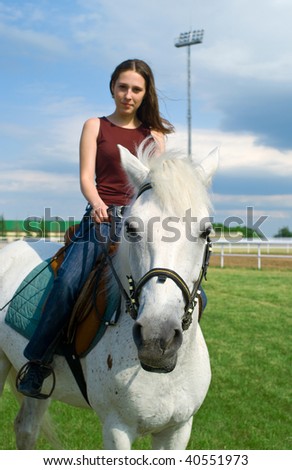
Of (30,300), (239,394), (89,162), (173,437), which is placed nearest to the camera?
(173,437)

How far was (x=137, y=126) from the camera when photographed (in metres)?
3.86

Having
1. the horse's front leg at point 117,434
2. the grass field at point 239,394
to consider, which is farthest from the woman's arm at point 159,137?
the grass field at point 239,394

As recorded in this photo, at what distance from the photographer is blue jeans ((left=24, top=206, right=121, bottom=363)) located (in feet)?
11.1

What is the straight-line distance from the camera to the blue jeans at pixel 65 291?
339 cm

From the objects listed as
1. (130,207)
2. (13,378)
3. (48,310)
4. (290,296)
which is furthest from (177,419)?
(290,296)

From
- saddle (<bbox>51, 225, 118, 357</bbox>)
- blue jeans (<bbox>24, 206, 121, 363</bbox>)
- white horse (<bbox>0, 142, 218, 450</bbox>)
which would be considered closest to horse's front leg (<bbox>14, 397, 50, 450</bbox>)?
white horse (<bbox>0, 142, 218, 450</bbox>)

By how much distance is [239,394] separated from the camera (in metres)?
6.93

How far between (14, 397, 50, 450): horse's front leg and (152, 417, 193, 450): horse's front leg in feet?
4.56

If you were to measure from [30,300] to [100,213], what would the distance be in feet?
3.38

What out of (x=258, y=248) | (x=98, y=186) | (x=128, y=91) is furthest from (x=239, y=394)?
(x=258, y=248)

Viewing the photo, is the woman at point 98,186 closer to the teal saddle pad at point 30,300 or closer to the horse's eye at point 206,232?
the teal saddle pad at point 30,300

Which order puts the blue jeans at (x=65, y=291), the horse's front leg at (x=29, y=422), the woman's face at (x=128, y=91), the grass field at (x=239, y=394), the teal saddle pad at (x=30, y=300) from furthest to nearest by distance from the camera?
the grass field at (x=239, y=394)
the horse's front leg at (x=29, y=422)
the teal saddle pad at (x=30, y=300)
the woman's face at (x=128, y=91)
the blue jeans at (x=65, y=291)

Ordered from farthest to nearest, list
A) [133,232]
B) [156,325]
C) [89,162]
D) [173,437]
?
[89,162]
[173,437]
[133,232]
[156,325]

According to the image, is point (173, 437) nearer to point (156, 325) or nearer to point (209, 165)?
point (156, 325)
